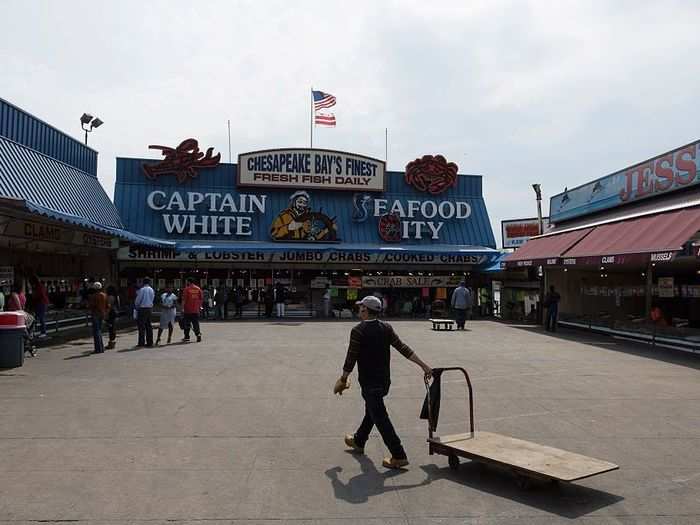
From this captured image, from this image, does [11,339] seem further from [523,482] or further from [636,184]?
[636,184]

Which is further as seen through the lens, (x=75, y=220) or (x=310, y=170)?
(x=310, y=170)

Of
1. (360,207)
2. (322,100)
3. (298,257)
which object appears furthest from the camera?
(322,100)

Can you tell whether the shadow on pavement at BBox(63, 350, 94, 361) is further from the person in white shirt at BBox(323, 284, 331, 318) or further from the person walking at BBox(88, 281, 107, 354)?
the person in white shirt at BBox(323, 284, 331, 318)

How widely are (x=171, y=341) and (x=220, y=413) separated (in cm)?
946

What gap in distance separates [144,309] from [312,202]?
17.6 metres

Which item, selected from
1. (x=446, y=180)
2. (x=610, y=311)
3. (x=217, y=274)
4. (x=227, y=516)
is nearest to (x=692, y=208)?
(x=610, y=311)

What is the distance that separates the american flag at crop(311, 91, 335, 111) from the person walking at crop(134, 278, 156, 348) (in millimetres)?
22718

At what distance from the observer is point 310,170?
32.7 meters

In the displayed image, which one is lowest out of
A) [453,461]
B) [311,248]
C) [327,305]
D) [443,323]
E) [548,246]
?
[453,461]

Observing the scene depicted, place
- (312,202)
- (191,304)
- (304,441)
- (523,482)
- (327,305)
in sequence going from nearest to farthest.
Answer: (523,482)
(304,441)
(191,304)
(327,305)
(312,202)

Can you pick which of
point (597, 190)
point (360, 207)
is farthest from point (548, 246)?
point (360, 207)

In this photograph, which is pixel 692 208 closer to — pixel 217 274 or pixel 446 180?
pixel 446 180

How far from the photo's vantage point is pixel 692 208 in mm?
16672

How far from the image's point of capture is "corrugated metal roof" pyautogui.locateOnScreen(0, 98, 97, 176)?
1956 centimetres
